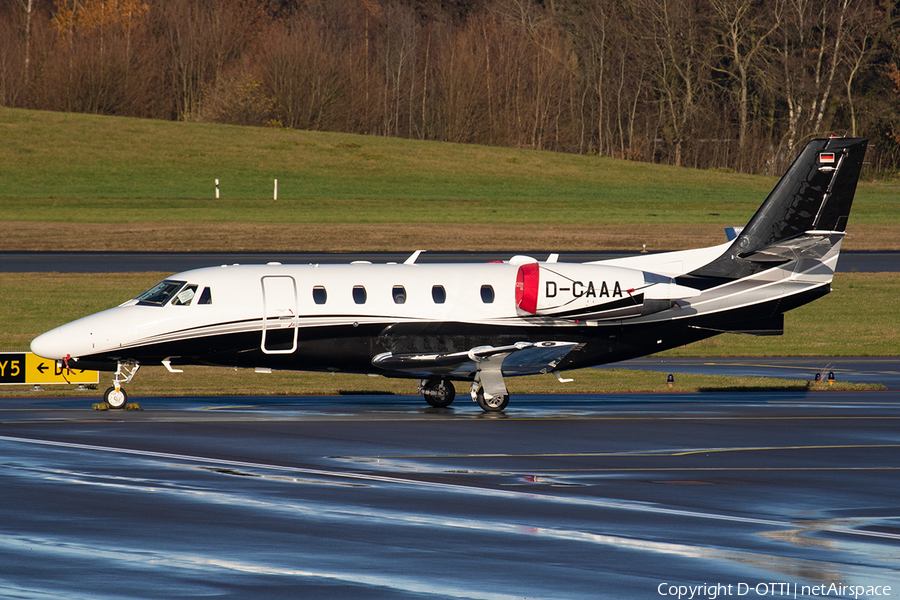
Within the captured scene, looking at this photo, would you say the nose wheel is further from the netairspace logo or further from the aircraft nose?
the netairspace logo

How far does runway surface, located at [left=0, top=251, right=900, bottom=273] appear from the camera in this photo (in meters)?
54.2

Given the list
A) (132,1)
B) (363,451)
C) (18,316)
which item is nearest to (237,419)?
(363,451)

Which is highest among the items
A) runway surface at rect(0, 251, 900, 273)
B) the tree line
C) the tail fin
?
the tree line

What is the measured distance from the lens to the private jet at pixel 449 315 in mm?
25422

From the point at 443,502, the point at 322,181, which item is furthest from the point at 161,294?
the point at 322,181

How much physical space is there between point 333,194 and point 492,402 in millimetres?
69901

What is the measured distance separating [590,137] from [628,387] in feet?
312

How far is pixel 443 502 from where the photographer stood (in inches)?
630

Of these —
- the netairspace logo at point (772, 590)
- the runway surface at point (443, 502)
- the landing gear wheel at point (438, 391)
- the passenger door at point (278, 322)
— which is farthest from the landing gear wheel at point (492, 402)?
the netairspace logo at point (772, 590)

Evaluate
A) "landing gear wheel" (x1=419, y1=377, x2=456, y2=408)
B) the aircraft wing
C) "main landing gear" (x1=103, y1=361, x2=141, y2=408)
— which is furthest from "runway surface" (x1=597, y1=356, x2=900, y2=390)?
"main landing gear" (x1=103, y1=361, x2=141, y2=408)

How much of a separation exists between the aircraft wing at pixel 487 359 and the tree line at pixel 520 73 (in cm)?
9013

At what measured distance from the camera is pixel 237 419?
2453cm

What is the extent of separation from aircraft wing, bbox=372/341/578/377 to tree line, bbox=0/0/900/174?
9013 centimetres

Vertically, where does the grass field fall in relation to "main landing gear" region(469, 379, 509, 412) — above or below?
above
